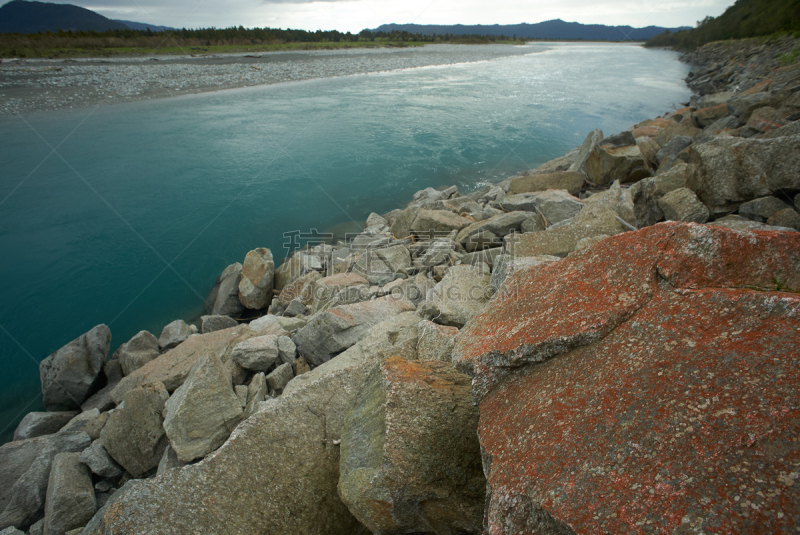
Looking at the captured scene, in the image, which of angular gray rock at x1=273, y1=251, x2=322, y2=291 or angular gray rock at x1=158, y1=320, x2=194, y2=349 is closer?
angular gray rock at x1=158, y1=320, x2=194, y2=349

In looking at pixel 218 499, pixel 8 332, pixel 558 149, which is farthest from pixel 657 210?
pixel 558 149

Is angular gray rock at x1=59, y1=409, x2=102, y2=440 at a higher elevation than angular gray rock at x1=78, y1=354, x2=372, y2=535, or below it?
below

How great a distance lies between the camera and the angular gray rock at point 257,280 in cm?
780

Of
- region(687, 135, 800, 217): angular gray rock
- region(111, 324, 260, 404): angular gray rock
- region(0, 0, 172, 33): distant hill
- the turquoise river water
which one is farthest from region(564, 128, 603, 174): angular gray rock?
region(0, 0, 172, 33): distant hill

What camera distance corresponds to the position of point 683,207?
448cm

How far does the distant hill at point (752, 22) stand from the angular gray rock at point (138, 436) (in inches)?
1665

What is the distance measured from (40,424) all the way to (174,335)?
1989 mm

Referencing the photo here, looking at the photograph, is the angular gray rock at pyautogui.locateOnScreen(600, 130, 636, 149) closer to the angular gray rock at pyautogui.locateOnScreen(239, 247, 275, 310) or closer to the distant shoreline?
the angular gray rock at pyautogui.locateOnScreen(239, 247, 275, 310)

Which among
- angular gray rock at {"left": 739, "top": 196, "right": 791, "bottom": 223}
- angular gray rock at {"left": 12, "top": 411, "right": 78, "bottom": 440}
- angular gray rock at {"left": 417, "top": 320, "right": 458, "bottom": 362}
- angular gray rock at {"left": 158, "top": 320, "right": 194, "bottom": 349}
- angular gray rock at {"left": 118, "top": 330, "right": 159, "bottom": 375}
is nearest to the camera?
angular gray rock at {"left": 417, "top": 320, "right": 458, "bottom": 362}

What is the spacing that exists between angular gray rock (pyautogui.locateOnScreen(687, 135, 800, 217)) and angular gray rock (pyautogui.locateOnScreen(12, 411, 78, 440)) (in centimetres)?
910

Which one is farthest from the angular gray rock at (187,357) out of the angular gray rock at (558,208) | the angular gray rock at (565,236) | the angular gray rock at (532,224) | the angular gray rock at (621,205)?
the angular gray rock at (558,208)

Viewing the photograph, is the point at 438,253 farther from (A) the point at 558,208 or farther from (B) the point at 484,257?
(A) the point at 558,208

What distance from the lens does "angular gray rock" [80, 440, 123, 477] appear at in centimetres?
399

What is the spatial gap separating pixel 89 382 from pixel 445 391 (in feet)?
20.9
